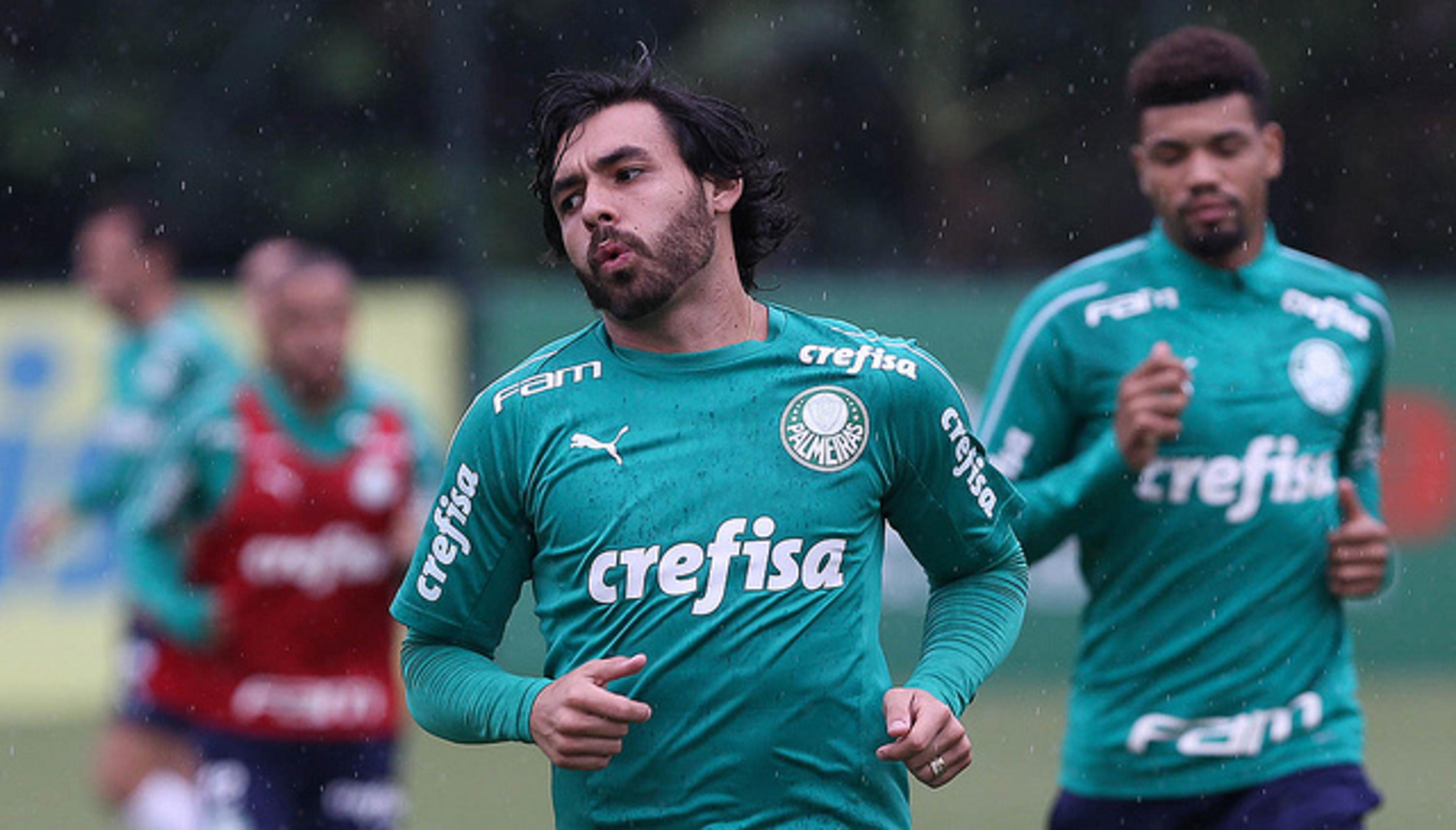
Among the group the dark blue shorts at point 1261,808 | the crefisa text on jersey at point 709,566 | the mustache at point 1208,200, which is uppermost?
the mustache at point 1208,200

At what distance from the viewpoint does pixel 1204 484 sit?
5258 mm

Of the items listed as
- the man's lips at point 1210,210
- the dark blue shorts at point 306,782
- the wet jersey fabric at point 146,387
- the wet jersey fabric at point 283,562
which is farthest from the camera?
the wet jersey fabric at point 146,387

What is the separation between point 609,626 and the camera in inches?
151

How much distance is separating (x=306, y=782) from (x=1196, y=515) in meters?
2.98

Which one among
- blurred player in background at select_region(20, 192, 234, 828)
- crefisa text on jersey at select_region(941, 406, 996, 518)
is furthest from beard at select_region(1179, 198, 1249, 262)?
blurred player in background at select_region(20, 192, 234, 828)

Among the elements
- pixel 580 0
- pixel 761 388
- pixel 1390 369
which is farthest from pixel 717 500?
pixel 580 0

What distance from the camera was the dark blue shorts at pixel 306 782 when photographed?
6.92 metres

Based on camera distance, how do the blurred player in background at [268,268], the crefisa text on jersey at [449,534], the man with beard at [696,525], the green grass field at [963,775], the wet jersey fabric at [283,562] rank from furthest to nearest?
1. the green grass field at [963,775]
2. the blurred player in background at [268,268]
3. the wet jersey fabric at [283,562]
4. the crefisa text on jersey at [449,534]
5. the man with beard at [696,525]

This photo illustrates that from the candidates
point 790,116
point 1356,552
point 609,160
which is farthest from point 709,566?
point 790,116

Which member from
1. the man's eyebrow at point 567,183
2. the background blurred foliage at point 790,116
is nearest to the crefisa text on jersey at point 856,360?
the man's eyebrow at point 567,183

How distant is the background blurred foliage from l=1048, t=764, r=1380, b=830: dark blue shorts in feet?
32.4

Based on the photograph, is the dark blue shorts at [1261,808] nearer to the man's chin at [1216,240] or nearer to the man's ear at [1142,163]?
the man's chin at [1216,240]

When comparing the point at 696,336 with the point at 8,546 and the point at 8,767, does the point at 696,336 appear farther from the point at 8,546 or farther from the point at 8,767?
the point at 8,546

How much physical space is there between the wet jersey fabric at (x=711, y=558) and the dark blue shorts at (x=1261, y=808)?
1330 mm
